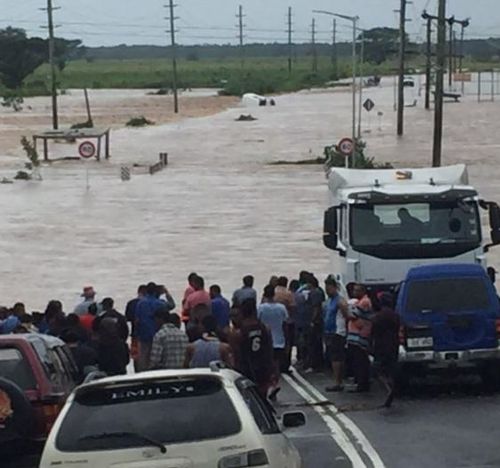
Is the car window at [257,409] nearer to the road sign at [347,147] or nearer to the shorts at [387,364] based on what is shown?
the shorts at [387,364]

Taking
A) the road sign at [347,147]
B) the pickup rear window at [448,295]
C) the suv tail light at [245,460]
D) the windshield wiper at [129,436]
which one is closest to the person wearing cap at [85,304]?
the pickup rear window at [448,295]

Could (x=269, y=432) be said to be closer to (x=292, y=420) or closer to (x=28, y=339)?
(x=292, y=420)

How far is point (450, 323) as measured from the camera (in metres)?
18.8

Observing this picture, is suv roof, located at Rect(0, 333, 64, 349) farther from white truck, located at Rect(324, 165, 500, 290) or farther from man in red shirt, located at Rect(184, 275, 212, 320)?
white truck, located at Rect(324, 165, 500, 290)

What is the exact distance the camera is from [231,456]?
929cm

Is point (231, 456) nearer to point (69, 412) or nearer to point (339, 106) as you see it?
point (69, 412)

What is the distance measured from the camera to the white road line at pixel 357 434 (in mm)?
14852

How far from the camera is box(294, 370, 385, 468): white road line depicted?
14.9m

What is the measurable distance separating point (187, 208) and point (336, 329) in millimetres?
33784

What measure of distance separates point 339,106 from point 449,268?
358 feet

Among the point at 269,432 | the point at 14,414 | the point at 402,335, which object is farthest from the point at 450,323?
the point at 269,432

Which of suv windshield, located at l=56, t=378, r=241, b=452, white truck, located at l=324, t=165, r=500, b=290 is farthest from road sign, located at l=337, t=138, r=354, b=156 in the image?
suv windshield, located at l=56, t=378, r=241, b=452

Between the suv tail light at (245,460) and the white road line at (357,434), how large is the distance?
5202 millimetres

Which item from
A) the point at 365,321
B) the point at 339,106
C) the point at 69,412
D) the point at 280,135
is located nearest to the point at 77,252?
the point at 365,321
